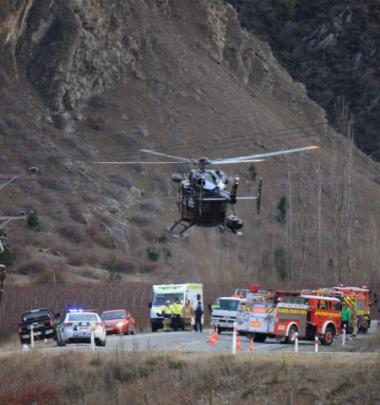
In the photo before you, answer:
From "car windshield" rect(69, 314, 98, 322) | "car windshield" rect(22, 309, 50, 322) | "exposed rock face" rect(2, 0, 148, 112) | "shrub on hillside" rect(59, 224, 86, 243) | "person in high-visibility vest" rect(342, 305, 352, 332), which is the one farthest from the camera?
"exposed rock face" rect(2, 0, 148, 112)

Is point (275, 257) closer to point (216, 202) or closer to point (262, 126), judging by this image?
point (216, 202)

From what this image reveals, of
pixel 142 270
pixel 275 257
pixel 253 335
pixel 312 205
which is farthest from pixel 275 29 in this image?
pixel 253 335

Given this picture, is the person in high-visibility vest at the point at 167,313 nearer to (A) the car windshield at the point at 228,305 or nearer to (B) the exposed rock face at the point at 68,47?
(A) the car windshield at the point at 228,305

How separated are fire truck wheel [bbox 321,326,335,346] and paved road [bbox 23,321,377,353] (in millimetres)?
262

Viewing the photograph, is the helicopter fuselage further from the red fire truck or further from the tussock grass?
the red fire truck

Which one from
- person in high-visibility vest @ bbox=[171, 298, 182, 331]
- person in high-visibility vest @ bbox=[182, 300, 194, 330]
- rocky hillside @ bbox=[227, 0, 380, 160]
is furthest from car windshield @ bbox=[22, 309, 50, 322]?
rocky hillside @ bbox=[227, 0, 380, 160]

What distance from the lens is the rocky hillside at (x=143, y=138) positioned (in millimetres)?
89938

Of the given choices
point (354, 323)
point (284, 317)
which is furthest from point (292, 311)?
point (354, 323)

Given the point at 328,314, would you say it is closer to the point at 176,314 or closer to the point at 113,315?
the point at 176,314

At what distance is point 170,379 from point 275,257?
90.8ft

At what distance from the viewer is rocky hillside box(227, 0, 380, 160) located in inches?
6427

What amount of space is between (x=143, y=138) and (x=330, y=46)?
69.9m

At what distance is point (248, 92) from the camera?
125750 millimetres

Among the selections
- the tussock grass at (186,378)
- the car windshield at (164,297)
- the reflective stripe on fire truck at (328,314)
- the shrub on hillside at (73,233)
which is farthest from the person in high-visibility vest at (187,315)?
the shrub on hillside at (73,233)
